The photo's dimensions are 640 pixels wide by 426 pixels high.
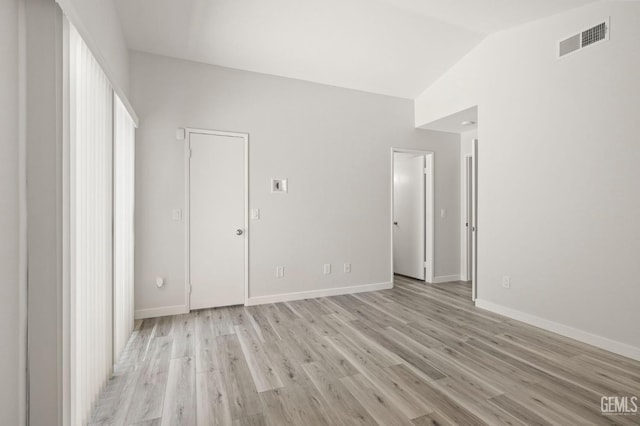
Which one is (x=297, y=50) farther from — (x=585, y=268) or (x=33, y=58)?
(x=585, y=268)

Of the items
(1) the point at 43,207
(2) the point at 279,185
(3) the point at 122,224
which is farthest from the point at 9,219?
(2) the point at 279,185

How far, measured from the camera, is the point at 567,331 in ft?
9.81

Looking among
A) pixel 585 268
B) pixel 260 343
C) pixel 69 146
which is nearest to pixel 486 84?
pixel 585 268

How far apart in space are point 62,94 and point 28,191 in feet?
1.52

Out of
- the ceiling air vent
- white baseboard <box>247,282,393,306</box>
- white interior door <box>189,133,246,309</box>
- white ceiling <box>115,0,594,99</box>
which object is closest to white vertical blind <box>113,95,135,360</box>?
white interior door <box>189,133,246,309</box>

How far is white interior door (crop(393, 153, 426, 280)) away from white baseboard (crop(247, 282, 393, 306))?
0.92 m

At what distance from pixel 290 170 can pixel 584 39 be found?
11.0 feet

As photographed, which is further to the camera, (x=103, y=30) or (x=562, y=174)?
(x=562, y=174)

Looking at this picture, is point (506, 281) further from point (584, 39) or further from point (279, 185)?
point (279, 185)

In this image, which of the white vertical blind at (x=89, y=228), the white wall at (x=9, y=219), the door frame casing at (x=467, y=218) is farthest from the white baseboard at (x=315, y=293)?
the white wall at (x=9, y=219)

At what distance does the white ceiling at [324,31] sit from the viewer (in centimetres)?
298

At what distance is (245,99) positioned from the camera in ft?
12.9

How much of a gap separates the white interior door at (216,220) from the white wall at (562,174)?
10.2 feet

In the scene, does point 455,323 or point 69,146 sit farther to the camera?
point 455,323
